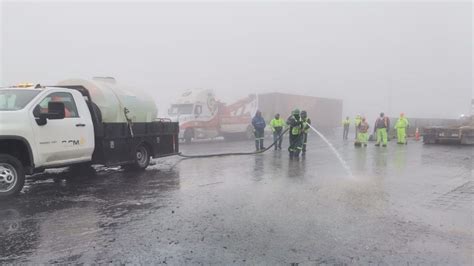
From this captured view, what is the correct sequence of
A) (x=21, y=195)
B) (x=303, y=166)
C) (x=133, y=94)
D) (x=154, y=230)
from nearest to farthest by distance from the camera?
(x=154, y=230), (x=21, y=195), (x=133, y=94), (x=303, y=166)

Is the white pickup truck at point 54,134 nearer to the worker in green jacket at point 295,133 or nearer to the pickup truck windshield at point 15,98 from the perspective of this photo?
the pickup truck windshield at point 15,98

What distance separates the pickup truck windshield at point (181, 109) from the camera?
2275 centimetres

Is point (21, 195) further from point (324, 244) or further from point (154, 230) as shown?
point (324, 244)

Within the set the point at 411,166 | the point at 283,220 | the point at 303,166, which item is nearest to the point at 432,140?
the point at 411,166

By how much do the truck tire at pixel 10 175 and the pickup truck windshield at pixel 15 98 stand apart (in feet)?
2.91

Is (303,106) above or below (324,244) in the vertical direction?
above

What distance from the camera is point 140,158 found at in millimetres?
9812

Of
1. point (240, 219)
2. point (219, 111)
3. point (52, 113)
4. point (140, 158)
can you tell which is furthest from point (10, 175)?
point (219, 111)

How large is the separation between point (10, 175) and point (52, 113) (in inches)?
46.4

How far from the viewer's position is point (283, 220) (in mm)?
5246

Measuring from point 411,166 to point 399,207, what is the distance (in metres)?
5.44

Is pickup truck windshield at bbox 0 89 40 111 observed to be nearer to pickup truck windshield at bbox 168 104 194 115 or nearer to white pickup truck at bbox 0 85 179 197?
white pickup truck at bbox 0 85 179 197

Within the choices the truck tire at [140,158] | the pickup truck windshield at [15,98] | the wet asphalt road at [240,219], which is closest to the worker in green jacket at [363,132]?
the wet asphalt road at [240,219]

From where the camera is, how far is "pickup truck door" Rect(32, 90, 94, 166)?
22.6ft
